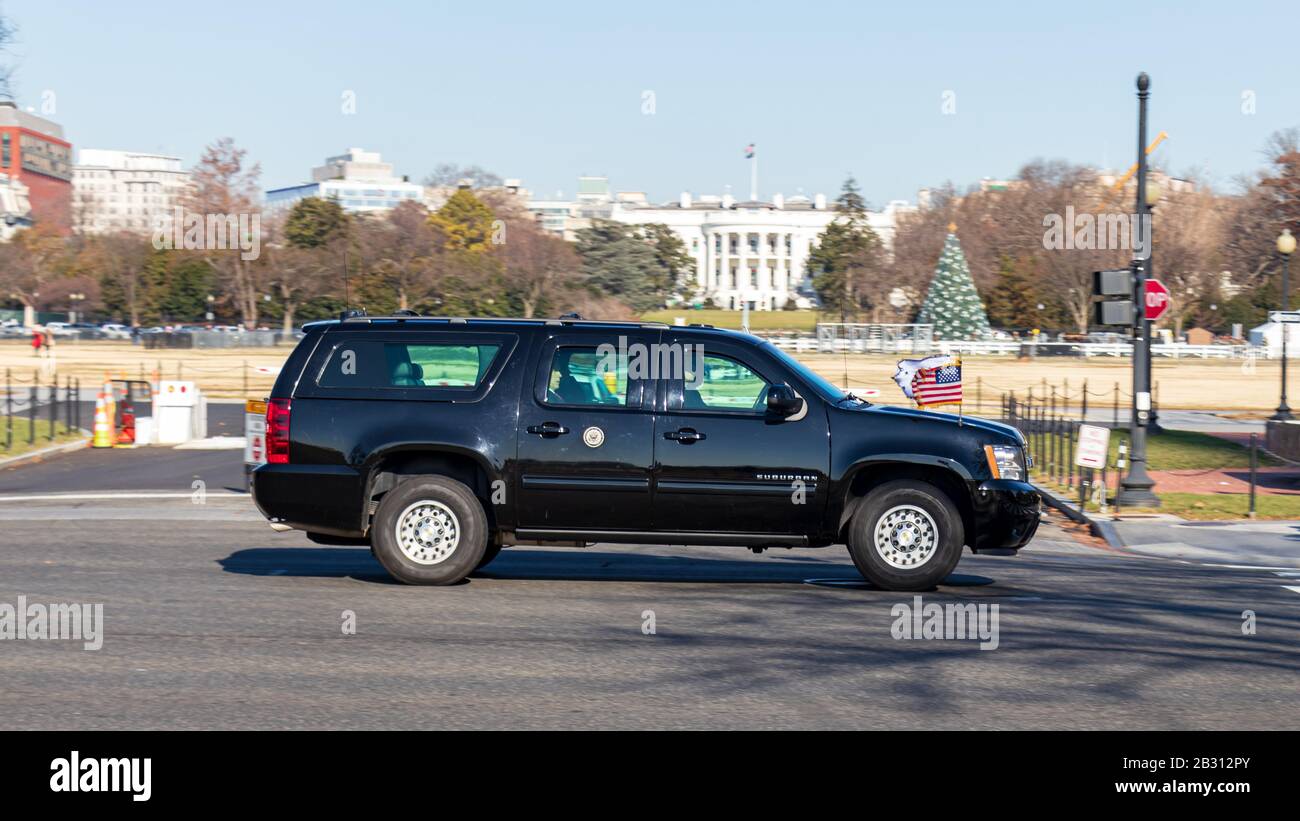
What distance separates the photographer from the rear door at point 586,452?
34.5 feet

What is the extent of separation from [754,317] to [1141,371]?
11984 centimetres

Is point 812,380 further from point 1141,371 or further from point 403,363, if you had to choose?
point 1141,371

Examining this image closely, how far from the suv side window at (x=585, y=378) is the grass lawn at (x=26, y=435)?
699 inches

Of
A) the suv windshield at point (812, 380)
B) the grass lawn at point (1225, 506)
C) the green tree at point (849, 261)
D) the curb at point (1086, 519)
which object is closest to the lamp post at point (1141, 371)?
the grass lawn at point (1225, 506)

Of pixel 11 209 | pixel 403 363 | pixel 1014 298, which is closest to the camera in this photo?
pixel 403 363

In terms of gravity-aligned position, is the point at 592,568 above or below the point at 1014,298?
below

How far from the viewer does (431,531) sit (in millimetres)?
10617

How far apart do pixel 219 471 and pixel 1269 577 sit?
16.5 m

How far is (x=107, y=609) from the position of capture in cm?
947

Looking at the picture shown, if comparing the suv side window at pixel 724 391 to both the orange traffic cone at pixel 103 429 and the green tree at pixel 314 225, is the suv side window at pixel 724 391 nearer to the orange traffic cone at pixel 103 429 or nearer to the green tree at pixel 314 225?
the orange traffic cone at pixel 103 429

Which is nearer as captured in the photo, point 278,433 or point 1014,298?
point 278,433

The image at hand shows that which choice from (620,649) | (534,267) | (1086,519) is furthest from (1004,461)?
(534,267)

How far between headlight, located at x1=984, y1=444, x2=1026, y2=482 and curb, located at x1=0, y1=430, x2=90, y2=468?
1925 cm

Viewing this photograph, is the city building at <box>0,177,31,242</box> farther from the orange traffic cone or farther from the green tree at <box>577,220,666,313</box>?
the orange traffic cone
